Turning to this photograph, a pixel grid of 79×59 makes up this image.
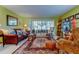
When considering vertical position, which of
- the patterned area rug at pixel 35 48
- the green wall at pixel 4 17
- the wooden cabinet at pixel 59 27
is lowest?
the patterned area rug at pixel 35 48

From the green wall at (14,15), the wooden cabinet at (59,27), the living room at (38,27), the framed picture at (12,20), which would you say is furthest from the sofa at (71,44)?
the framed picture at (12,20)

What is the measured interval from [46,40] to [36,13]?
946mm

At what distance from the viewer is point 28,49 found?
147 inches

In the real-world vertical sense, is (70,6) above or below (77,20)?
above

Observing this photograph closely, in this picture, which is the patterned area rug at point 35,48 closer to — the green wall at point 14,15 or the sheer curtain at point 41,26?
the sheer curtain at point 41,26

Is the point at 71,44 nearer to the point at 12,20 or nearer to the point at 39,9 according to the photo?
the point at 39,9

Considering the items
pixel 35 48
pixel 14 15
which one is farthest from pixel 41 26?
pixel 14 15

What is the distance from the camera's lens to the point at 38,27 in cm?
371

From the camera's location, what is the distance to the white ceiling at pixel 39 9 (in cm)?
342

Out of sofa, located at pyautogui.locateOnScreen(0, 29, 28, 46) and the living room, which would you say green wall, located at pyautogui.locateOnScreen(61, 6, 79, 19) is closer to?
the living room

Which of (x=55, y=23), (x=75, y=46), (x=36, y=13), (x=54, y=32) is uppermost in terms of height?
(x=36, y=13)

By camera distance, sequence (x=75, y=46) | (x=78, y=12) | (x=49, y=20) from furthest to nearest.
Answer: (x=49, y=20), (x=78, y=12), (x=75, y=46)
